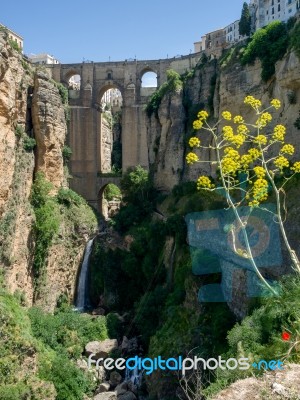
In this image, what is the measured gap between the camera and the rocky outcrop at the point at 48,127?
25.2 meters

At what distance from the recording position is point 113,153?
139ft

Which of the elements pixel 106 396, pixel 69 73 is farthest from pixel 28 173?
pixel 69 73

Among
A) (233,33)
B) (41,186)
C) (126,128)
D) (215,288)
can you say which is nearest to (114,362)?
(215,288)

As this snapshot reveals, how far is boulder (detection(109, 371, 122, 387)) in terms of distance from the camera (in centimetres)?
1831

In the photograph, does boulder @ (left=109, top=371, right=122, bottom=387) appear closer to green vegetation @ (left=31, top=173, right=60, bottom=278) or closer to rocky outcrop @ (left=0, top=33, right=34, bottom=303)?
rocky outcrop @ (left=0, top=33, right=34, bottom=303)

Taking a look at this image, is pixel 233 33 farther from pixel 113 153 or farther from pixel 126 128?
pixel 126 128

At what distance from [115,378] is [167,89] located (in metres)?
16.9

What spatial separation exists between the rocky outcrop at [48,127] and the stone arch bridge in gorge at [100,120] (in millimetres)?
7160

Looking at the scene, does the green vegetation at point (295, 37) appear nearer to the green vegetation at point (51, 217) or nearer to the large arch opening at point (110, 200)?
the green vegetation at point (51, 217)

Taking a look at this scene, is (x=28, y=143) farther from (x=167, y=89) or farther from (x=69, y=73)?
(x=69, y=73)

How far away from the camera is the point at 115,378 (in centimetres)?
1841

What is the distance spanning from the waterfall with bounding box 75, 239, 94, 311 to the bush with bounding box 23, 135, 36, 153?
647 cm

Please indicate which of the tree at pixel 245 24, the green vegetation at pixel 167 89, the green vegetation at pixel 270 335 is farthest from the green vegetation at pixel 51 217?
the tree at pixel 245 24

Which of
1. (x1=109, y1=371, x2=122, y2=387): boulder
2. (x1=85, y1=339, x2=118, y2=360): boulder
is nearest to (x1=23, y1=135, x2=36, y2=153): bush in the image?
(x1=85, y1=339, x2=118, y2=360): boulder
